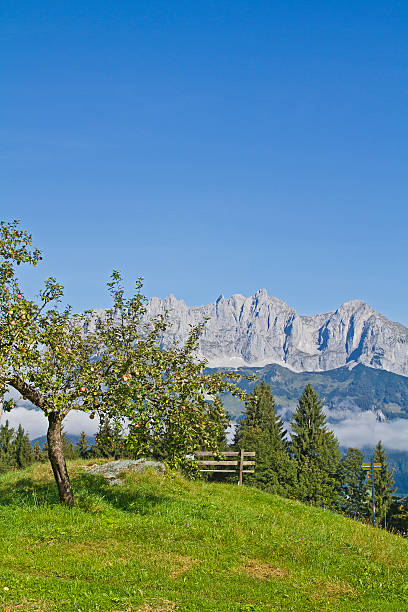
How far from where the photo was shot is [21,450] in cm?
10175

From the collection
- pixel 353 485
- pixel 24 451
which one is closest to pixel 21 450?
pixel 24 451

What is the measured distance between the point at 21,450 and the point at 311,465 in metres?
56.8

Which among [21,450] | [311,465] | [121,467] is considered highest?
[121,467]

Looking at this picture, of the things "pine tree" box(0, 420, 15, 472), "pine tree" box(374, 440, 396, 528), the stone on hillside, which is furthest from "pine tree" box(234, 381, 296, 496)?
"pine tree" box(0, 420, 15, 472)

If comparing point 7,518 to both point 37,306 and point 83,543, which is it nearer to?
point 83,543

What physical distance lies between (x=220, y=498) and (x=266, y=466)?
46431 millimetres

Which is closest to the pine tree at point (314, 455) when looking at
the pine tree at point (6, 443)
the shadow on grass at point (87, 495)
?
the pine tree at point (6, 443)

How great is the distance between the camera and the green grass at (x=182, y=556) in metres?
12.9

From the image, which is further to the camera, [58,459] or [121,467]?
[121,467]

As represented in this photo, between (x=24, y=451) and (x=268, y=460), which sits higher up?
(x=268, y=460)

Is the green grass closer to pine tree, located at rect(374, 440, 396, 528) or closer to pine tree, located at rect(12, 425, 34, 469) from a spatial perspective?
pine tree, located at rect(374, 440, 396, 528)

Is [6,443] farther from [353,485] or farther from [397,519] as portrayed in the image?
[397,519]

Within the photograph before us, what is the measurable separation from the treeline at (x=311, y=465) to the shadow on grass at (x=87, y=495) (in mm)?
46894

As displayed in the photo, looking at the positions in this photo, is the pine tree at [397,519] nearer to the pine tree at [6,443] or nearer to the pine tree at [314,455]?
the pine tree at [314,455]
